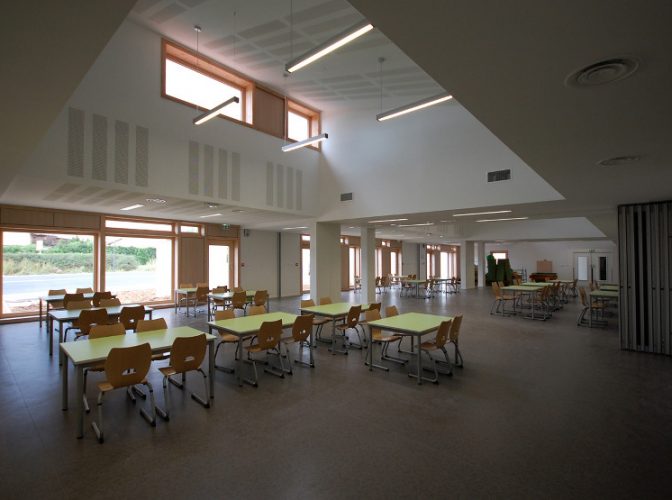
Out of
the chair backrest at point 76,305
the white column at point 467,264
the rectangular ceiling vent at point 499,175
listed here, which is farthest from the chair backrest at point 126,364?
the white column at point 467,264

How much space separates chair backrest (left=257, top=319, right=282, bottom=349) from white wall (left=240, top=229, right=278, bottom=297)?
913 cm

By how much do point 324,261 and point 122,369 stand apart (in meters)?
7.91

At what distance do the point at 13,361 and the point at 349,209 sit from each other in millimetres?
7735

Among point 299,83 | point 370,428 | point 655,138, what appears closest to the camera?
point 655,138

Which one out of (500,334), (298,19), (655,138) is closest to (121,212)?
(298,19)

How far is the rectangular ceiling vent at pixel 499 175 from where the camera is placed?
7496 mm

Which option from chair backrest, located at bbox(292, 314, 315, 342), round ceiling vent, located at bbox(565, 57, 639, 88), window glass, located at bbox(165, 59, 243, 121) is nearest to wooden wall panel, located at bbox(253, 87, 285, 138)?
window glass, located at bbox(165, 59, 243, 121)

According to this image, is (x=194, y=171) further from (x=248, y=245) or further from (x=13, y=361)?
(x=248, y=245)

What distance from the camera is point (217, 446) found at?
127 inches

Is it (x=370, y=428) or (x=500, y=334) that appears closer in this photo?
(x=370, y=428)

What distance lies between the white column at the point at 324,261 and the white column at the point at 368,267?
113cm

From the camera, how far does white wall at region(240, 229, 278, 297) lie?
552 inches

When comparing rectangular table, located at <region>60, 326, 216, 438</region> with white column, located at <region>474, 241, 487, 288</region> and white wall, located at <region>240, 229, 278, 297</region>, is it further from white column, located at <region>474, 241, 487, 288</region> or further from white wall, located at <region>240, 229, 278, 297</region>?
white column, located at <region>474, 241, 487, 288</region>

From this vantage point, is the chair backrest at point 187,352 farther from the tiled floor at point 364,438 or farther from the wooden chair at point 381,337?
the wooden chair at point 381,337
